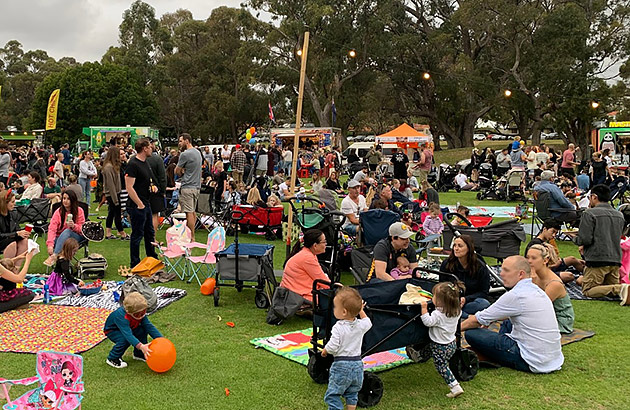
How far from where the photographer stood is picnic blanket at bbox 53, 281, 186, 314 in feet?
22.9

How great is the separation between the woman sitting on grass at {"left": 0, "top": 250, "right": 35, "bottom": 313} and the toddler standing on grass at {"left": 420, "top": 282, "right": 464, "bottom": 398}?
4351 millimetres

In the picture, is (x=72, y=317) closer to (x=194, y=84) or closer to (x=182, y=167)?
(x=182, y=167)

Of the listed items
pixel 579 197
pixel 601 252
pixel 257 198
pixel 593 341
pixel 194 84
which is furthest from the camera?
pixel 194 84

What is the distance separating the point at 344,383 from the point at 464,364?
126 centimetres

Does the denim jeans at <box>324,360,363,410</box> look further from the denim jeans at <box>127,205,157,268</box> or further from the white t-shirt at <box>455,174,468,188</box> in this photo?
the white t-shirt at <box>455,174,468,188</box>

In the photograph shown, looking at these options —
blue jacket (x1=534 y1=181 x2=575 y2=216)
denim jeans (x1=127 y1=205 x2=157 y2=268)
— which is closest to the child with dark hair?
denim jeans (x1=127 y1=205 x2=157 y2=268)

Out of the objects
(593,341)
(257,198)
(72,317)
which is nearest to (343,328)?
(593,341)

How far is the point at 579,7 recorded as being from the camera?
3431 cm

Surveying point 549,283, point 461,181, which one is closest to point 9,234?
point 549,283

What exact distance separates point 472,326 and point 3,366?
3.97 meters

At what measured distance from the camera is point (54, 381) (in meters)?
3.67

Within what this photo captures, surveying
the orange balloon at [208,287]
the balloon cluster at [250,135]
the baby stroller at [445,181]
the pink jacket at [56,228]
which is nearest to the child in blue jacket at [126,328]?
the orange balloon at [208,287]

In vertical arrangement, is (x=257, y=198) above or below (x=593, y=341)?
above

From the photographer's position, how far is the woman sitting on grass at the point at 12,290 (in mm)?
6453
